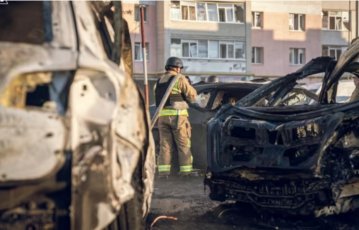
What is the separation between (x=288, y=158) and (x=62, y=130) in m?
2.84

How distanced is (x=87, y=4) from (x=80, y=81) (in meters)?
0.72

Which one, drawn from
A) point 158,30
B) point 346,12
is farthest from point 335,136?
point 346,12

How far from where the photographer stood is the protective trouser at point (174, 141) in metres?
8.80

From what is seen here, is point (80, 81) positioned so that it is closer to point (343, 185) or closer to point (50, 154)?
point (50, 154)

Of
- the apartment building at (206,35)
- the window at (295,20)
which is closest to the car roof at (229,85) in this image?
the apartment building at (206,35)

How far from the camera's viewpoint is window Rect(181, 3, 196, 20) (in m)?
40.7

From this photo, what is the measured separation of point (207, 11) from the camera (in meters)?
41.7

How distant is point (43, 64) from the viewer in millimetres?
3117

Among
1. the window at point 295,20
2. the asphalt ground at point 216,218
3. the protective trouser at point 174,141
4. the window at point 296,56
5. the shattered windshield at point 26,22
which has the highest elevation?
the window at point 295,20

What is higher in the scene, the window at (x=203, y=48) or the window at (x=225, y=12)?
the window at (x=225, y=12)

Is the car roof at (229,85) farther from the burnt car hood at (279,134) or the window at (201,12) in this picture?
the window at (201,12)

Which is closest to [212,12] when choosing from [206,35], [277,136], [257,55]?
[206,35]

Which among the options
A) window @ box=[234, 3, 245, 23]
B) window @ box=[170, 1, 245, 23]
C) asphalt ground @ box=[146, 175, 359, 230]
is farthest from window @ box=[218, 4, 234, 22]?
asphalt ground @ box=[146, 175, 359, 230]

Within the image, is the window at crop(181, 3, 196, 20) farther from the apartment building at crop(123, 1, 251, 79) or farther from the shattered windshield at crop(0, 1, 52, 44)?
the shattered windshield at crop(0, 1, 52, 44)
